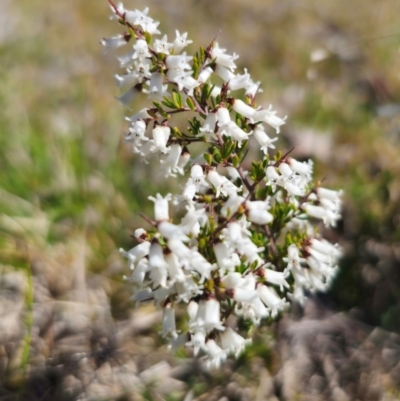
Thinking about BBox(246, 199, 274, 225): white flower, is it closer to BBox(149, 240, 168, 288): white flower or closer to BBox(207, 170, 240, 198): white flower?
BBox(207, 170, 240, 198): white flower

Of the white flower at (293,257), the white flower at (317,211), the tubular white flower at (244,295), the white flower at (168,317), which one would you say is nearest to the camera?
the tubular white flower at (244,295)

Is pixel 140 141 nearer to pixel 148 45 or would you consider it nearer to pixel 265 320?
pixel 148 45

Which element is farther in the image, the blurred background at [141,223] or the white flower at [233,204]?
the blurred background at [141,223]

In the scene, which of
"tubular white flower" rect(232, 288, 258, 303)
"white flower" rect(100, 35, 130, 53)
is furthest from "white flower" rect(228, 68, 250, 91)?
"tubular white flower" rect(232, 288, 258, 303)

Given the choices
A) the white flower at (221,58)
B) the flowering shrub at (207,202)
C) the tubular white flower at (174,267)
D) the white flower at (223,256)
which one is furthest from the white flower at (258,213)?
the white flower at (221,58)

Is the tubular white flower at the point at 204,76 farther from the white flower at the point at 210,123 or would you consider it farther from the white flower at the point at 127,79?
the white flower at the point at 127,79

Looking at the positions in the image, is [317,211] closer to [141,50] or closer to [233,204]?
[233,204]

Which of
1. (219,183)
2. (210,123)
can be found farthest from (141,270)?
(210,123)
